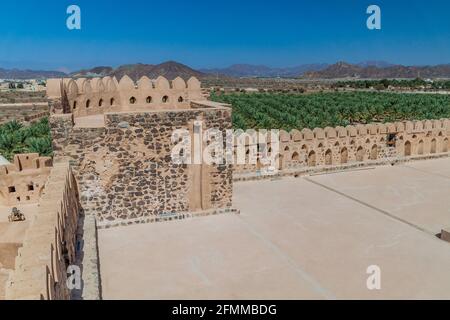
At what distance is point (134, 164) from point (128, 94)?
255 centimetres

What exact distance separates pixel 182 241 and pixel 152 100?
165 inches

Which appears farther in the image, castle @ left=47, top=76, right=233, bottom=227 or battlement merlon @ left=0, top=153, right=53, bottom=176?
battlement merlon @ left=0, top=153, right=53, bottom=176

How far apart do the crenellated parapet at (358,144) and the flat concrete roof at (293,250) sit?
2182 mm

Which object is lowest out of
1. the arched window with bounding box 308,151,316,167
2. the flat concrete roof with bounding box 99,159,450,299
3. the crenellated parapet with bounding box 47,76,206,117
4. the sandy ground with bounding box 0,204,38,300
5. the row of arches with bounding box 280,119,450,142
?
the flat concrete roof with bounding box 99,159,450,299

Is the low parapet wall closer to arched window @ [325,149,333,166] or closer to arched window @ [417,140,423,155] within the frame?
arched window @ [325,149,333,166]

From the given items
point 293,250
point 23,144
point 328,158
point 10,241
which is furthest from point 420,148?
point 23,144

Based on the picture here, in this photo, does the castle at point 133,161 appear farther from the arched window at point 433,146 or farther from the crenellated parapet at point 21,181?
the arched window at point 433,146

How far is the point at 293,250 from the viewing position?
25.6 ft

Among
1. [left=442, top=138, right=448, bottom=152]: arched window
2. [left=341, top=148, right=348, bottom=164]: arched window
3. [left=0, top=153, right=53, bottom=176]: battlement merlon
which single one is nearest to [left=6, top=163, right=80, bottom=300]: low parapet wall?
[left=0, top=153, right=53, bottom=176]: battlement merlon

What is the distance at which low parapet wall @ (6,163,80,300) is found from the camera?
351 centimetres

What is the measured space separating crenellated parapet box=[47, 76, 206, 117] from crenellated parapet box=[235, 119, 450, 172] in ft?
8.88
